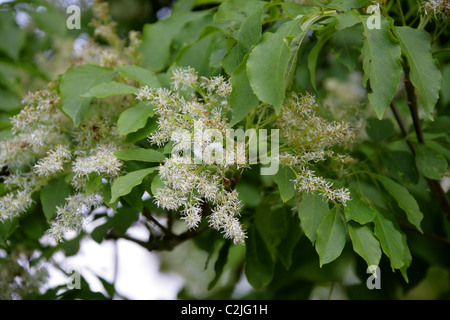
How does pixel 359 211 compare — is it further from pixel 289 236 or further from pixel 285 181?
pixel 289 236

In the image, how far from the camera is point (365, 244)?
3.28 ft

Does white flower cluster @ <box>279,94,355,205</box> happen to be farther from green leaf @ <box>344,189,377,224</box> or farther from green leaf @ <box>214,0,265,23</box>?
green leaf @ <box>214,0,265,23</box>

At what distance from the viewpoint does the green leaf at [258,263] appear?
1401mm

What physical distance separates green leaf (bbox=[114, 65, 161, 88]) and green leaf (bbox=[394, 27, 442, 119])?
0.56 m

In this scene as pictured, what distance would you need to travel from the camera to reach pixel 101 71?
1319 mm

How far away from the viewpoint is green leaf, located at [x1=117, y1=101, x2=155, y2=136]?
1079 millimetres

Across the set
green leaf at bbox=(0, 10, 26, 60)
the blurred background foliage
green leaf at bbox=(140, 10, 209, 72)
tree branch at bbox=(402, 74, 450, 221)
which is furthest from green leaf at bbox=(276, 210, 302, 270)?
green leaf at bbox=(0, 10, 26, 60)

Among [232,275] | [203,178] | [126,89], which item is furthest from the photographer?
[232,275]

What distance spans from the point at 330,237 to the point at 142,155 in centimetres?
43

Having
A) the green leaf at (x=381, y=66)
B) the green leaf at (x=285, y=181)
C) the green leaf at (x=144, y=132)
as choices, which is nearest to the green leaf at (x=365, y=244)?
the green leaf at (x=285, y=181)

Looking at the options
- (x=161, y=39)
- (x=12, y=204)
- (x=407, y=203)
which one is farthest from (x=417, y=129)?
(x=12, y=204)

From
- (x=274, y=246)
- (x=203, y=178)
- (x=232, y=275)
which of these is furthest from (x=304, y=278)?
(x=203, y=178)
